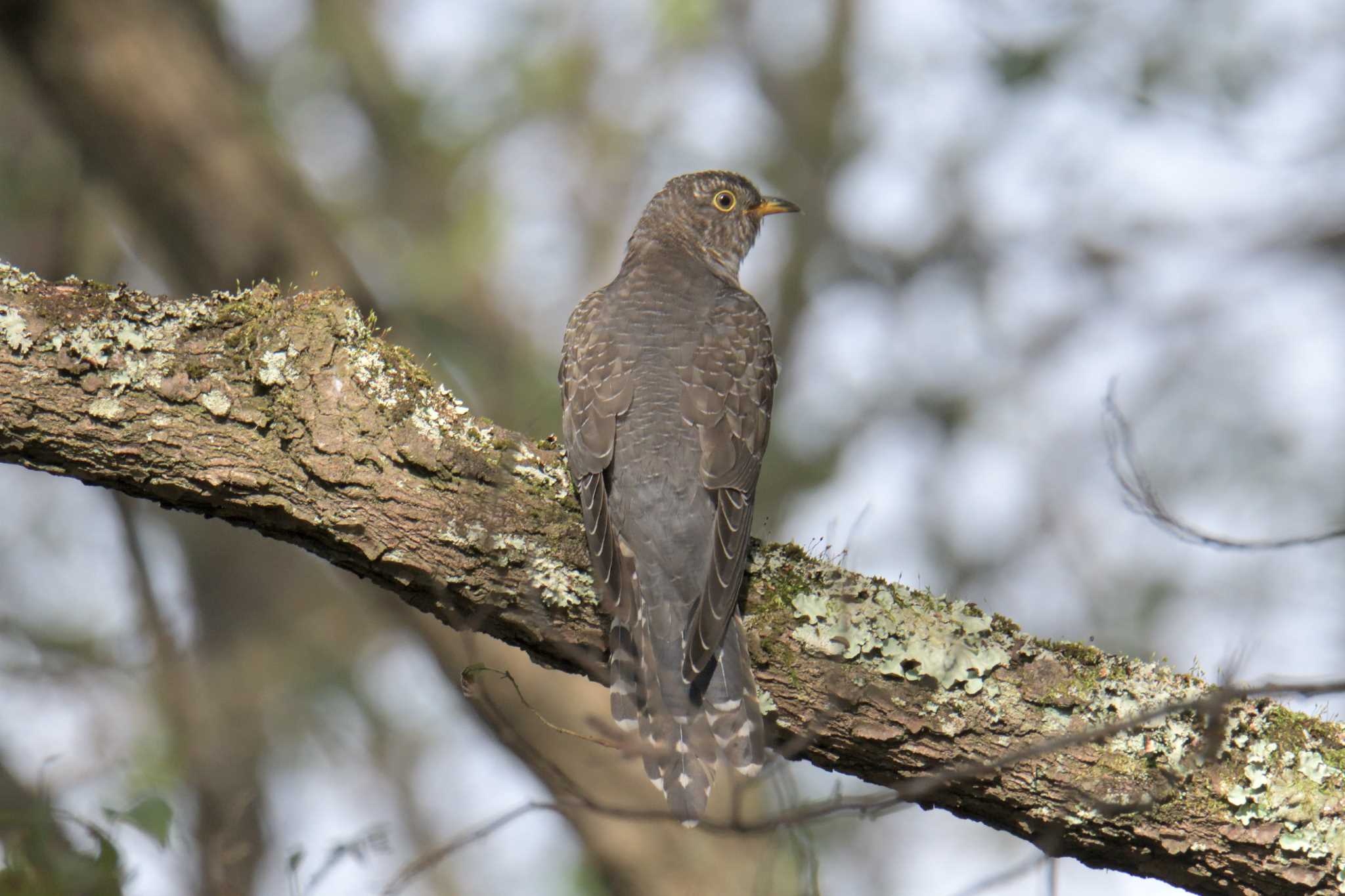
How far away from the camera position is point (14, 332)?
3398mm

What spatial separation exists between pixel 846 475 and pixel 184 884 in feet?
21.2

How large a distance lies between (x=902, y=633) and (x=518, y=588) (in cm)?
115

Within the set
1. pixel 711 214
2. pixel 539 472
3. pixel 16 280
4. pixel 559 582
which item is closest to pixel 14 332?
pixel 16 280

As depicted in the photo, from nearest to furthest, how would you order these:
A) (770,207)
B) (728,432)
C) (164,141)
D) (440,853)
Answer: (440,853) < (728,432) < (164,141) < (770,207)

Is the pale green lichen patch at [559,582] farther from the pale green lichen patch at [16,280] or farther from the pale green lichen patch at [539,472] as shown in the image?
the pale green lichen patch at [16,280]

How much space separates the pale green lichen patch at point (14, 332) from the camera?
3385 mm

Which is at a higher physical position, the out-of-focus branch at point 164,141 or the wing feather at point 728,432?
the out-of-focus branch at point 164,141

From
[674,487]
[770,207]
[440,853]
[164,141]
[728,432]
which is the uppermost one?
[770,207]

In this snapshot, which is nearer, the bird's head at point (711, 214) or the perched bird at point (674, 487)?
the perched bird at point (674, 487)

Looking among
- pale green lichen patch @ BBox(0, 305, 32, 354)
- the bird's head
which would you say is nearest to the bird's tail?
pale green lichen patch @ BBox(0, 305, 32, 354)

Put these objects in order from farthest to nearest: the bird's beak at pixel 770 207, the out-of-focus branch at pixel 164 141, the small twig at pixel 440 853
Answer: the bird's beak at pixel 770 207, the out-of-focus branch at pixel 164 141, the small twig at pixel 440 853

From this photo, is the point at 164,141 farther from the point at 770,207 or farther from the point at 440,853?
the point at 440,853

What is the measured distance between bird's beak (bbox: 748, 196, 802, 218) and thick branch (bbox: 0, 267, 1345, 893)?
3682mm

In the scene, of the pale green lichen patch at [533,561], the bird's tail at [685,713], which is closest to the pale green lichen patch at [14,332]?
the pale green lichen patch at [533,561]
